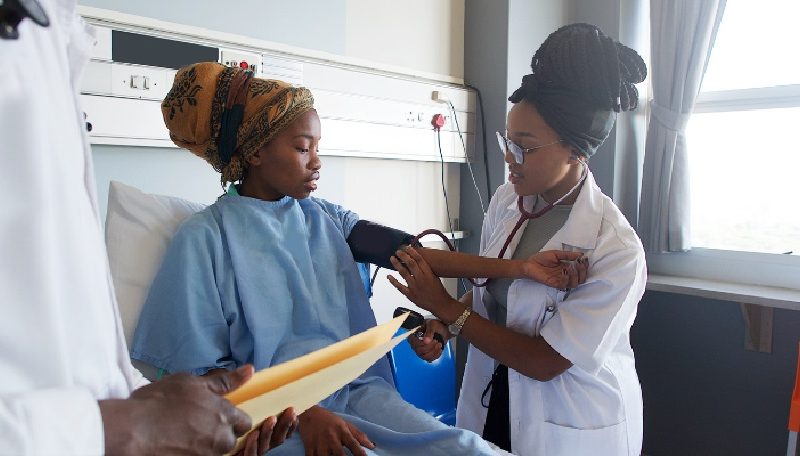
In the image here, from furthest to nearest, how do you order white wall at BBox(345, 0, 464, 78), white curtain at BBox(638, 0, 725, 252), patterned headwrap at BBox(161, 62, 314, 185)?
1. white curtain at BBox(638, 0, 725, 252)
2. white wall at BBox(345, 0, 464, 78)
3. patterned headwrap at BBox(161, 62, 314, 185)

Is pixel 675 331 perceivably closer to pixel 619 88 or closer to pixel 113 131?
pixel 619 88

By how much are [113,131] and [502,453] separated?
4.44 feet

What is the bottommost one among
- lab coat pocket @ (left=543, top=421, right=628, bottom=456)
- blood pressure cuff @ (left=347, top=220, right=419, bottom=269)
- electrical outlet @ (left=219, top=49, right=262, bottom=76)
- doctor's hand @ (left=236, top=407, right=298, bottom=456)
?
lab coat pocket @ (left=543, top=421, right=628, bottom=456)

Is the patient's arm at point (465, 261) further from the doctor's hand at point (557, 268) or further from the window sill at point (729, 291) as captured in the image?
the window sill at point (729, 291)

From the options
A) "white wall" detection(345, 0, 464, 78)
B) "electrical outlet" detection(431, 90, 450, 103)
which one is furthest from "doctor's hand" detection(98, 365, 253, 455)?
"electrical outlet" detection(431, 90, 450, 103)

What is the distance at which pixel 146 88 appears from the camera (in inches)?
69.9

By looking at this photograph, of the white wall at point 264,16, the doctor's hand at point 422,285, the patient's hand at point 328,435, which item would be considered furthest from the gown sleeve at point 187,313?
the white wall at point 264,16

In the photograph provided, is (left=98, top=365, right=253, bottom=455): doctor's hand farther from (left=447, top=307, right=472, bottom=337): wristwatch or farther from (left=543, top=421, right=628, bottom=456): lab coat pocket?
(left=543, top=421, right=628, bottom=456): lab coat pocket

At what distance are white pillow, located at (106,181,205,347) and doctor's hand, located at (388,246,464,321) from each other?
534mm

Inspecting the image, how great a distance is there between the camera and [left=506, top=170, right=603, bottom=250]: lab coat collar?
4.98 feet

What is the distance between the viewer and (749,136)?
2768 millimetres

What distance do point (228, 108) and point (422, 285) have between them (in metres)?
0.62

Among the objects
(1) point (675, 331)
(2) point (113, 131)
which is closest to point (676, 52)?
(1) point (675, 331)

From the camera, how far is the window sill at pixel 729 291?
230 cm
